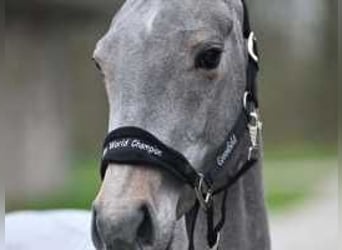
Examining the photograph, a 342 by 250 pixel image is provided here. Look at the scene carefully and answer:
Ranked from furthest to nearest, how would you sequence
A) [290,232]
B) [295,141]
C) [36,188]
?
→ [295,141]
[36,188]
[290,232]

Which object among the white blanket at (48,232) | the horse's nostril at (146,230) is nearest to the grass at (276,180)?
the white blanket at (48,232)

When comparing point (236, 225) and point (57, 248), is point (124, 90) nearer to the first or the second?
point (236, 225)

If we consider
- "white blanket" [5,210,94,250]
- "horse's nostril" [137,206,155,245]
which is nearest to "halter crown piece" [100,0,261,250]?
"horse's nostril" [137,206,155,245]

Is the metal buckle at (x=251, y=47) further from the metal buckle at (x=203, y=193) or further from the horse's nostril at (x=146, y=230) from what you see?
the horse's nostril at (x=146, y=230)

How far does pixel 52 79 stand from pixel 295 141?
17.8 ft

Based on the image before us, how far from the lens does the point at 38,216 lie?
3381 millimetres

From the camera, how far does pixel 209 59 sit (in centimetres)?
186

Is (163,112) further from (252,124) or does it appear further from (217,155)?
(252,124)

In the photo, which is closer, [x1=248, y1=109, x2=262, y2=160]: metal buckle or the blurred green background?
[x1=248, y1=109, x2=262, y2=160]: metal buckle

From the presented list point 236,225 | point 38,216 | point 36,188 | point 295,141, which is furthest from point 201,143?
point 295,141

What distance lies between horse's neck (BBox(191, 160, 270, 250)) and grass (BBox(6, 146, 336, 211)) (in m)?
6.09

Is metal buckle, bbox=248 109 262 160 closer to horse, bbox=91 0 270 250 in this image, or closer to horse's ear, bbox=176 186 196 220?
horse, bbox=91 0 270 250

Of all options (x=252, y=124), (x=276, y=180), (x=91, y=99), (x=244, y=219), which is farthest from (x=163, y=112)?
(x=91, y=99)

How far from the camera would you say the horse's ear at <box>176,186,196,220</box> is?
6.09 ft
